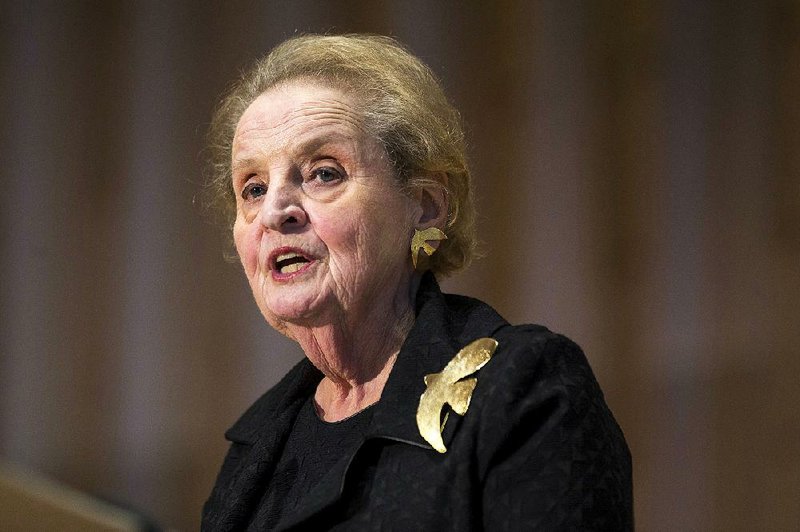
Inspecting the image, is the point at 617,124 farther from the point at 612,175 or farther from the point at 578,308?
the point at 578,308

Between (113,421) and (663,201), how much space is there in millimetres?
1885

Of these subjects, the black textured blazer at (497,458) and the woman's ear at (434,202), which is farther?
the woman's ear at (434,202)

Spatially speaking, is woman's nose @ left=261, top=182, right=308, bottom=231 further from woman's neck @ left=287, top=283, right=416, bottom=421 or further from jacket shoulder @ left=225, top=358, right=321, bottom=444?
jacket shoulder @ left=225, top=358, right=321, bottom=444

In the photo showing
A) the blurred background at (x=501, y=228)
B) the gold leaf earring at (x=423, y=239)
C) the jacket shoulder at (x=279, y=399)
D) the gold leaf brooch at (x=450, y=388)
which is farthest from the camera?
the blurred background at (x=501, y=228)

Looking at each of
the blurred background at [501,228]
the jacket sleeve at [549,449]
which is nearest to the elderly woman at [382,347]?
the jacket sleeve at [549,449]

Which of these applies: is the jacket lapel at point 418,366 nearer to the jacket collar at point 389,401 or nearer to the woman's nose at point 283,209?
the jacket collar at point 389,401

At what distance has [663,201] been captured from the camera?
10.0 feet

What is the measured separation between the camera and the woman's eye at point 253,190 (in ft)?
5.91

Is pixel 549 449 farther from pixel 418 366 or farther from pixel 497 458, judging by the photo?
pixel 418 366

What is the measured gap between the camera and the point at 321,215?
66.0 inches

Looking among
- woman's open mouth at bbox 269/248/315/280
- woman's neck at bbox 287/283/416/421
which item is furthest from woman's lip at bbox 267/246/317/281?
woman's neck at bbox 287/283/416/421

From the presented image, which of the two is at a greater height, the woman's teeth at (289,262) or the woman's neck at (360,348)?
the woman's teeth at (289,262)

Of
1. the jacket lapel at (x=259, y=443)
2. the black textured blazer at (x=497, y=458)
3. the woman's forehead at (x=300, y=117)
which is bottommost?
the jacket lapel at (x=259, y=443)

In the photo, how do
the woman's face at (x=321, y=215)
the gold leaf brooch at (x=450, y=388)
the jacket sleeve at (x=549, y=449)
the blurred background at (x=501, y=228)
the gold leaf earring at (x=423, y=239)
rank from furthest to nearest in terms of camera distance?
the blurred background at (x=501, y=228)
the gold leaf earring at (x=423, y=239)
the woman's face at (x=321, y=215)
the gold leaf brooch at (x=450, y=388)
the jacket sleeve at (x=549, y=449)
